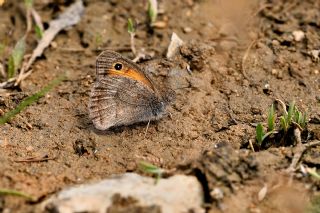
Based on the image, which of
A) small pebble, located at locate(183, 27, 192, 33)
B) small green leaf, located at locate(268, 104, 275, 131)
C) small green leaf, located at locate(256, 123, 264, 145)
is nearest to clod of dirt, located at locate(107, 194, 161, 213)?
small green leaf, located at locate(256, 123, 264, 145)

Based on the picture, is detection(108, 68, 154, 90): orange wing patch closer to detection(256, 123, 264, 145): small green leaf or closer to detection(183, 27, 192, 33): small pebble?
detection(256, 123, 264, 145): small green leaf

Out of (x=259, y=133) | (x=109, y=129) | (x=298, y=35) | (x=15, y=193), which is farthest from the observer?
(x=298, y=35)

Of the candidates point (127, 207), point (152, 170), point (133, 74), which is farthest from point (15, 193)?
point (133, 74)

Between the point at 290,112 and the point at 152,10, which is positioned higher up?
the point at 152,10

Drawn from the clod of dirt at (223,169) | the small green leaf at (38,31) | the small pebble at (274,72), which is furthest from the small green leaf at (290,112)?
the small green leaf at (38,31)

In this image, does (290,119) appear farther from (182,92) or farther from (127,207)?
(127,207)

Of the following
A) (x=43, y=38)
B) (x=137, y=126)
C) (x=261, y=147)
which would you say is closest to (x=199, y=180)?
(x=261, y=147)

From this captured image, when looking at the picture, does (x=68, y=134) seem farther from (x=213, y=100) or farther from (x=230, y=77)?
(x=230, y=77)

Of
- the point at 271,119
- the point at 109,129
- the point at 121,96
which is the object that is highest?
the point at 271,119
